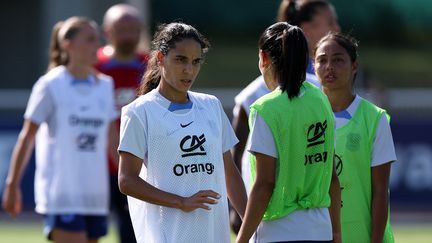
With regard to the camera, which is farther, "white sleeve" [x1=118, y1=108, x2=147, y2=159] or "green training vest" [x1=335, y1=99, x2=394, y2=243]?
"green training vest" [x1=335, y1=99, x2=394, y2=243]

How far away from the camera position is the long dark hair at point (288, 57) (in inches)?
193

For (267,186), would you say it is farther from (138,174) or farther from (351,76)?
(351,76)

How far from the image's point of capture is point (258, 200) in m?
4.80

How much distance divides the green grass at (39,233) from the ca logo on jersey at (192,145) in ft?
23.7

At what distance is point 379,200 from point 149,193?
1.16 m

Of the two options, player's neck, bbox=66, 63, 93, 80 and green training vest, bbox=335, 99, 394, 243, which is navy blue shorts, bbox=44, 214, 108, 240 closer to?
player's neck, bbox=66, 63, 93, 80

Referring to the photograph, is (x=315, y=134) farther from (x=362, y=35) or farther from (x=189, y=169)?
(x=362, y=35)

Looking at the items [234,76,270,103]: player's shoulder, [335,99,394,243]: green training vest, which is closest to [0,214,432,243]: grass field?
[234,76,270,103]: player's shoulder

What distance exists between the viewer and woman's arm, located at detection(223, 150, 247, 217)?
5289mm

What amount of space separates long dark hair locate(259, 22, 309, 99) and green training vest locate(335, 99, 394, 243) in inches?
21.6

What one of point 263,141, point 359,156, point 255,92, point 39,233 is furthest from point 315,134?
point 39,233

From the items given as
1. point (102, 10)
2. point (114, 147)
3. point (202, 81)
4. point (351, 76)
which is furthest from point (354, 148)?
point (202, 81)

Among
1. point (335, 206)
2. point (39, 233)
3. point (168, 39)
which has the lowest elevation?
point (39, 233)

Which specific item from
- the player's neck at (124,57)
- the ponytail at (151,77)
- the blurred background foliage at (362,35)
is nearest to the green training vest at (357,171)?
the ponytail at (151,77)
